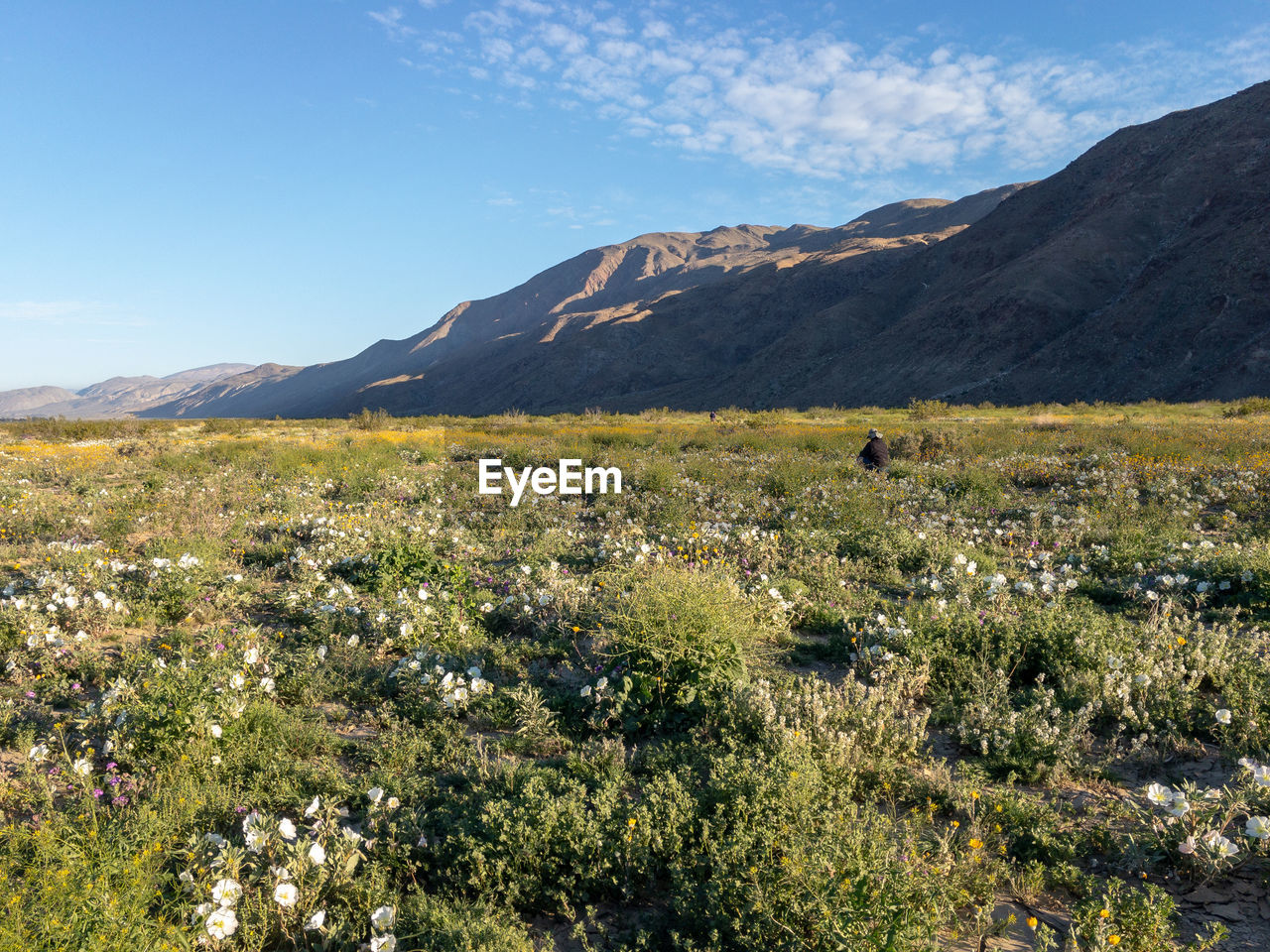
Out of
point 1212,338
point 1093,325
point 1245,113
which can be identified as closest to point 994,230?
point 1245,113

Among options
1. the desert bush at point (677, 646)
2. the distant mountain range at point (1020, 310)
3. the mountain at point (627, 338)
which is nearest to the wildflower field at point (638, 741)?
the desert bush at point (677, 646)

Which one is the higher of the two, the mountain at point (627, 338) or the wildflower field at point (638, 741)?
the mountain at point (627, 338)

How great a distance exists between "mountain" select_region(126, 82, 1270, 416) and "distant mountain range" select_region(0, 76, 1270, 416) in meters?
0.19

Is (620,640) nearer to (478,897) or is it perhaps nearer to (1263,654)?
(478,897)

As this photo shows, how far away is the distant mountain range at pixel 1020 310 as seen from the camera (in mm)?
50625

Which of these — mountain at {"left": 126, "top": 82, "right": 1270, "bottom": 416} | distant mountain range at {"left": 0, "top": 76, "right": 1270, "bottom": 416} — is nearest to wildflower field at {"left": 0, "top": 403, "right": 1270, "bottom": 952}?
distant mountain range at {"left": 0, "top": 76, "right": 1270, "bottom": 416}

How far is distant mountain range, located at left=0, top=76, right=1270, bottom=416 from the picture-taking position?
50.6 meters

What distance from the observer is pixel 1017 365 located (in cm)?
5875

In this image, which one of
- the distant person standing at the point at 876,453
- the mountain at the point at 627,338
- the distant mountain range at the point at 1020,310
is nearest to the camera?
the distant person standing at the point at 876,453

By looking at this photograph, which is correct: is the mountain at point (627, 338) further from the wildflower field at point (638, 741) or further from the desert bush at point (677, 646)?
the desert bush at point (677, 646)

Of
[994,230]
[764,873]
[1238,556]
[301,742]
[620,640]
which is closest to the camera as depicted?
[764,873]

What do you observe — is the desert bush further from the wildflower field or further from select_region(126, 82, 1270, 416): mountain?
select_region(126, 82, 1270, 416): mountain

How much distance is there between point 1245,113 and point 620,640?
89.5 m

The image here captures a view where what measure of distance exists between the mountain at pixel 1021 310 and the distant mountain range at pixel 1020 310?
0.19 m
